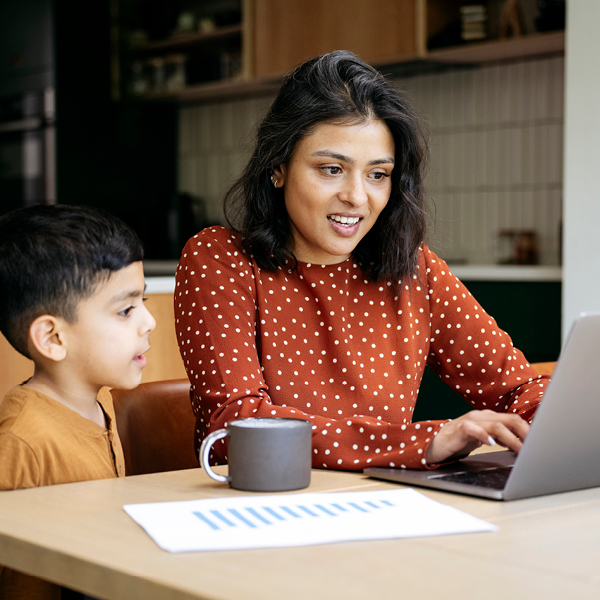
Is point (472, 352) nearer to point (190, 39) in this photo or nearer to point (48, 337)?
point (48, 337)

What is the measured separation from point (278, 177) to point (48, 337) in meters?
A: 0.55

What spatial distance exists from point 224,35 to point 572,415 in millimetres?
4097

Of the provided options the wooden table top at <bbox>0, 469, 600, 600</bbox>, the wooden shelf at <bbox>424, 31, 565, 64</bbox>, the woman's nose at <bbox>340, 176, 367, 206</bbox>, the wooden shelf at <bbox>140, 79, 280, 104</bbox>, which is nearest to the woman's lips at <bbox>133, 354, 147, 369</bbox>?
the wooden table top at <bbox>0, 469, 600, 600</bbox>

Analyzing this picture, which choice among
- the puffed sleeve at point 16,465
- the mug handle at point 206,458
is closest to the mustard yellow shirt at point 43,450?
the puffed sleeve at point 16,465

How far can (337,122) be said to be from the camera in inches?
56.2

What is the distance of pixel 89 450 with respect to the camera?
1.13 m

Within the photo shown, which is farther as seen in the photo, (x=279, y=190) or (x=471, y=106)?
(x=471, y=106)

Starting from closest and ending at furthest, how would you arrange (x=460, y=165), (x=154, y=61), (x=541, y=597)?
(x=541, y=597) → (x=460, y=165) → (x=154, y=61)

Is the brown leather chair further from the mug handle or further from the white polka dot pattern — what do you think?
the mug handle

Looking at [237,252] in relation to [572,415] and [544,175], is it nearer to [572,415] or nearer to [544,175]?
[572,415]

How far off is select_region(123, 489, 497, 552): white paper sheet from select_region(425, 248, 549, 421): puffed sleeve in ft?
1.95

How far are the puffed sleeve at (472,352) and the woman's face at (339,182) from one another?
18cm

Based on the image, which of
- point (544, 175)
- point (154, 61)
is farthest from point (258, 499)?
point (154, 61)

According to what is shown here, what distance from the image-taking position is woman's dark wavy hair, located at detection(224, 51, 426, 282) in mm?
1450
